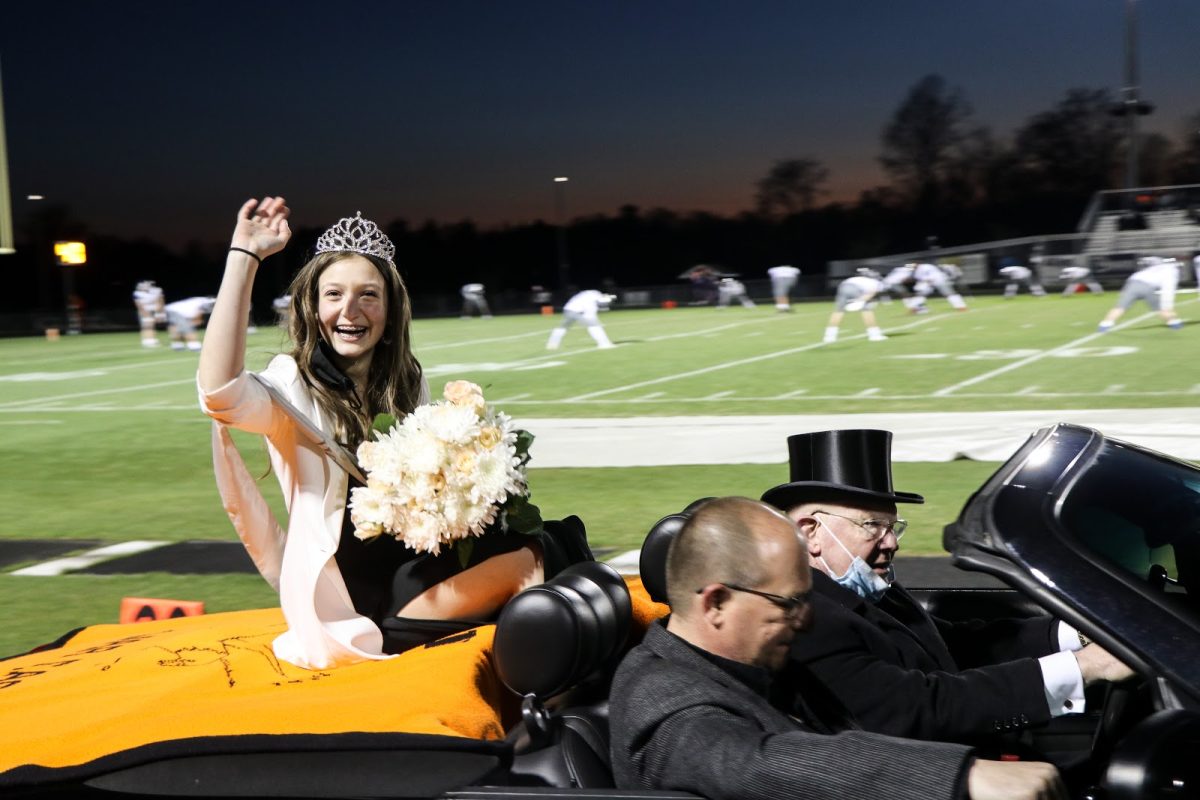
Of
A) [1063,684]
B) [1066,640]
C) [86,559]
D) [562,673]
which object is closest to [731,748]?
[562,673]

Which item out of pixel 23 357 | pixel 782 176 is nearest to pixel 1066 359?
pixel 23 357

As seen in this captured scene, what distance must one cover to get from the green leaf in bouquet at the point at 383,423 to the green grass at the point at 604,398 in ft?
1.37

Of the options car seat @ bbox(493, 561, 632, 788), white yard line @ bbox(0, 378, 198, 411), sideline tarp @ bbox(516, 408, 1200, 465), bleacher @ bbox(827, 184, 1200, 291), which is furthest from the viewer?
bleacher @ bbox(827, 184, 1200, 291)

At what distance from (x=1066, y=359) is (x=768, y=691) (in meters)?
22.7

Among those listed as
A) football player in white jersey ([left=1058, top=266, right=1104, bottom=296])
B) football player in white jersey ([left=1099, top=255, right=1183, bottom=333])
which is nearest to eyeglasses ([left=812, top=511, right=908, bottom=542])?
football player in white jersey ([left=1099, top=255, right=1183, bottom=333])

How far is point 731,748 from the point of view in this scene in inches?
93.5

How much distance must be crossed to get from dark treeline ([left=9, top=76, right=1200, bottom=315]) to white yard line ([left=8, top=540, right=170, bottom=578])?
8758cm

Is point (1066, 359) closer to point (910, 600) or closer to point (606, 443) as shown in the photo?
point (606, 443)

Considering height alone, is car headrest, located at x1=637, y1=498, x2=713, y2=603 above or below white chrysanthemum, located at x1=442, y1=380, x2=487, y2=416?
below

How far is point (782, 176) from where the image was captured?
367ft

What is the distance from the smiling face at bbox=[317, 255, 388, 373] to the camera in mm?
4070

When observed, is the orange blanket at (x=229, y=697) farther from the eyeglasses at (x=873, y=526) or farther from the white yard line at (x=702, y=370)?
the white yard line at (x=702, y=370)

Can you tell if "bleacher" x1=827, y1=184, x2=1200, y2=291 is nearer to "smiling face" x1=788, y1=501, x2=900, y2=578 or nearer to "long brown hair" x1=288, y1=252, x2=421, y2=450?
"long brown hair" x1=288, y1=252, x2=421, y2=450

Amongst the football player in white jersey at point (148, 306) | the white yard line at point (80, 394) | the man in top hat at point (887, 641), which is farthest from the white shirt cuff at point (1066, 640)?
the football player in white jersey at point (148, 306)
